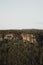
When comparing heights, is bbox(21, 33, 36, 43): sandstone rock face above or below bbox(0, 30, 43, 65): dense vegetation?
above

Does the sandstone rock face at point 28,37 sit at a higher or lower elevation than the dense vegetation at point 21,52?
higher

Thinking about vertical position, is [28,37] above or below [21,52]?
above

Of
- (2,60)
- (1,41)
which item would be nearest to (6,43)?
(1,41)

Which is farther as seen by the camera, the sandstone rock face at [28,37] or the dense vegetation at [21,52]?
the sandstone rock face at [28,37]

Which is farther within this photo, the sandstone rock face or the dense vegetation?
the sandstone rock face

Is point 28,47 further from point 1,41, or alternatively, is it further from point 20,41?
point 1,41

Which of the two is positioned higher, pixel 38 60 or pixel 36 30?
pixel 36 30

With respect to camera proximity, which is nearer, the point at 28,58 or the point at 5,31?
the point at 28,58

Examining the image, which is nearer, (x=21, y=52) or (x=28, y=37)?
(x=21, y=52)
